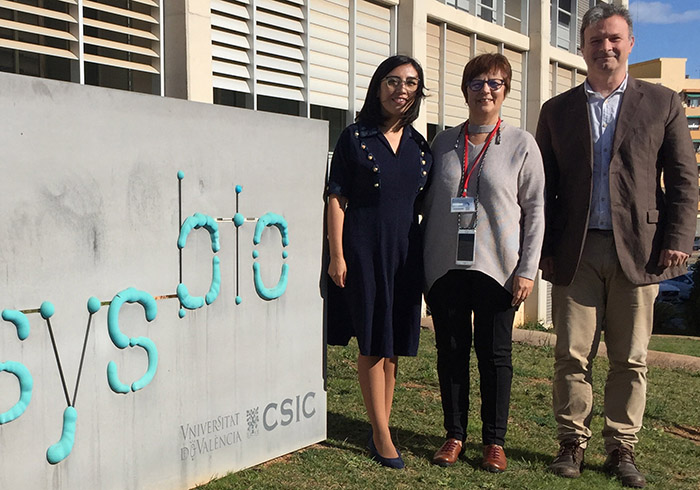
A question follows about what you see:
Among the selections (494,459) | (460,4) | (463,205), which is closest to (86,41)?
(463,205)

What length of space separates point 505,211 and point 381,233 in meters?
0.62

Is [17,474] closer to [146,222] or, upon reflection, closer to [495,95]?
[146,222]

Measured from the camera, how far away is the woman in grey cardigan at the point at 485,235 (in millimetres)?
3707

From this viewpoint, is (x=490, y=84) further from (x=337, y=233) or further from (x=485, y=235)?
(x=337, y=233)

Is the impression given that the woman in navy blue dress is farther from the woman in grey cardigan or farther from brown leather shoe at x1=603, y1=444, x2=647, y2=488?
brown leather shoe at x1=603, y1=444, x2=647, y2=488

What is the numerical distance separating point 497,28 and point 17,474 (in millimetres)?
13547

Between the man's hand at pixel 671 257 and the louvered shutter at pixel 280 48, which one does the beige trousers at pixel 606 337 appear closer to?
the man's hand at pixel 671 257

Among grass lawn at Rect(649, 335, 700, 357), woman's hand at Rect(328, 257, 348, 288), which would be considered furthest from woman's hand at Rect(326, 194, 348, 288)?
grass lawn at Rect(649, 335, 700, 357)

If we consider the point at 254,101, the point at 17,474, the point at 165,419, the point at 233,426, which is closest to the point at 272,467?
the point at 233,426

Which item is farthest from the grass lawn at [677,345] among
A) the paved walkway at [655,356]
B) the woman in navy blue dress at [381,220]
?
the woman in navy blue dress at [381,220]

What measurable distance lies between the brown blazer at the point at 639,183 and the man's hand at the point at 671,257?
0.9 inches


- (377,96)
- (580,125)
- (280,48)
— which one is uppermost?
(280,48)

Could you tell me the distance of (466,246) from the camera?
371 cm

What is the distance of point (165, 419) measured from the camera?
336 centimetres
